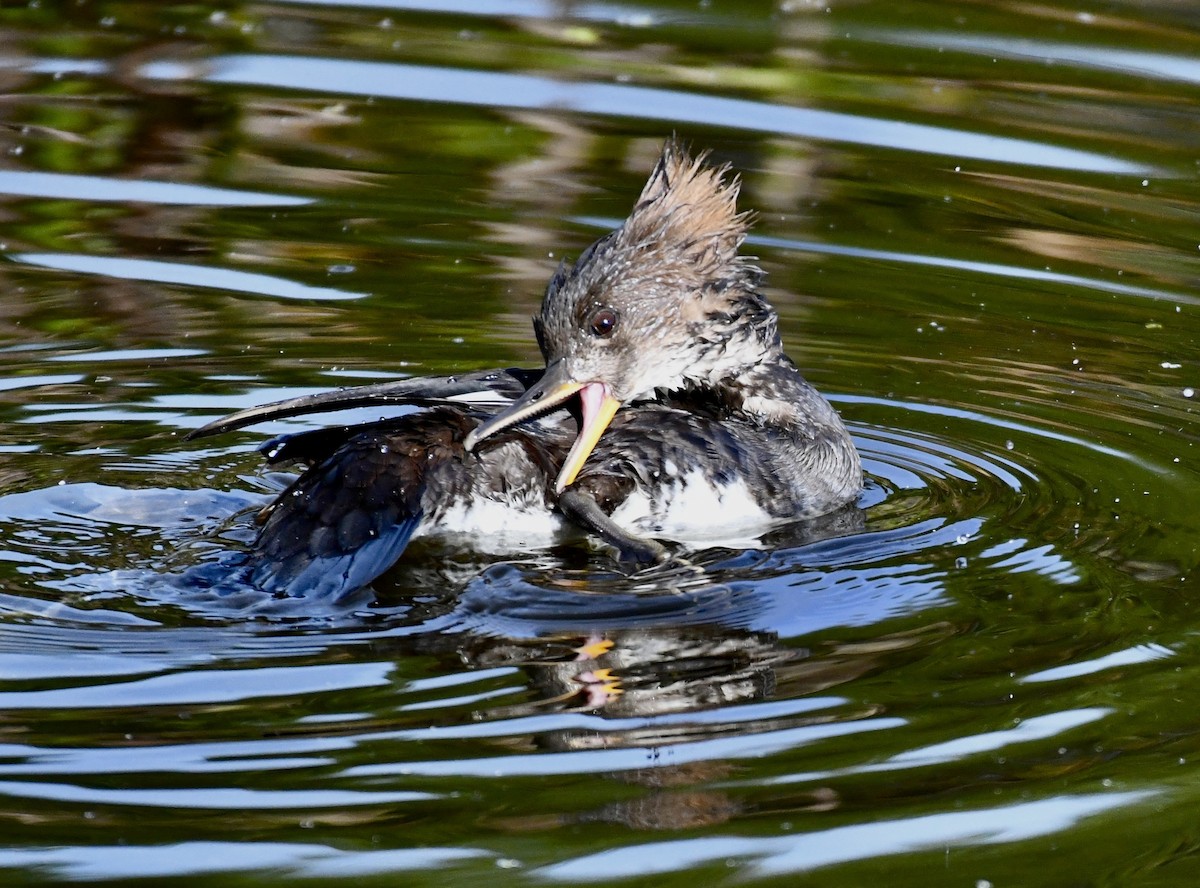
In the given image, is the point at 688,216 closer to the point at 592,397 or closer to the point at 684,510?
the point at 592,397

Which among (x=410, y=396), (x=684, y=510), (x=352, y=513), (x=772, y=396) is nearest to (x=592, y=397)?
(x=684, y=510)

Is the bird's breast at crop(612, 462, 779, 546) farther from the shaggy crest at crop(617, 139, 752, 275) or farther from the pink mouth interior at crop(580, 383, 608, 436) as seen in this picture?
the shaggy crest at crop(617, 139, 752, 275)

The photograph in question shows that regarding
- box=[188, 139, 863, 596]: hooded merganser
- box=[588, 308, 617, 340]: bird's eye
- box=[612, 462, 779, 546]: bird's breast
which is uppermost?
box=[588, 308, 617, 340]: bird's eye

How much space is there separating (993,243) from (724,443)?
317cm

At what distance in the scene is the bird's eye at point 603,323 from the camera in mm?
5652

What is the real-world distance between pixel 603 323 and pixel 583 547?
679 millimetres

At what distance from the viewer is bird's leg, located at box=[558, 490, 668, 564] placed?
17.1ft

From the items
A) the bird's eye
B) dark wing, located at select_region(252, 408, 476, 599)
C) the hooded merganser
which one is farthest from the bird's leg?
the bird's eye

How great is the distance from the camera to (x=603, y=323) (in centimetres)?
566

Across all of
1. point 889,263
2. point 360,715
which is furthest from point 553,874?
point 889,263

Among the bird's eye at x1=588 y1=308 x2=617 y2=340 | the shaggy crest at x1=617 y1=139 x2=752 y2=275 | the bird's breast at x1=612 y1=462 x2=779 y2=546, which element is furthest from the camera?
the shaggy crest at x1=617 y1=139 x2=752 y2=275

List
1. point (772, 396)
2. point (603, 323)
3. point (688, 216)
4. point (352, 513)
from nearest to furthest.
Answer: point (352, 513)
point (603, 323)
point (688, 216)
point (772, 396)

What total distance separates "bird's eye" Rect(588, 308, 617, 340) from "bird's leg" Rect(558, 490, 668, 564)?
53 centimetres

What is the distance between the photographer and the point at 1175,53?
33.4 feet
